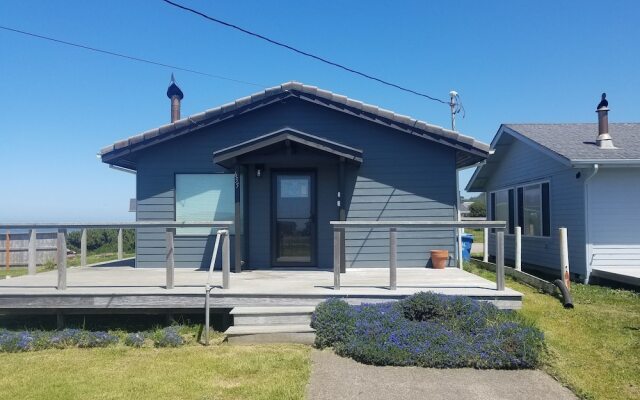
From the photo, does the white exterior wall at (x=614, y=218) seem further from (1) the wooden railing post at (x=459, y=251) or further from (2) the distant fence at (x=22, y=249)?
(2) the distant fence at (x=22, y=249)

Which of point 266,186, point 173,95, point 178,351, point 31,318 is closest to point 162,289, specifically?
point 178,351

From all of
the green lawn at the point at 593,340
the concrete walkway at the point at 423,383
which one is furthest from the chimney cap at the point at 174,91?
the green lawn at the point at 593,340

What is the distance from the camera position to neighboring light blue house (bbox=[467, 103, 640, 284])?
373 inches

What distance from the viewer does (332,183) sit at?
8.41 meters

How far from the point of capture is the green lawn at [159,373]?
3.92 m

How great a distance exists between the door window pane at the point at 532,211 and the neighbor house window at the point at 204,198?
26.1 feet

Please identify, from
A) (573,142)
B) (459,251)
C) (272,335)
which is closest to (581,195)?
(573,142)

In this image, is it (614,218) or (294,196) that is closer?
(294,196)

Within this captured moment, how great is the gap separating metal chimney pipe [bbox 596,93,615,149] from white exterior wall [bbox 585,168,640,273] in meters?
0.96

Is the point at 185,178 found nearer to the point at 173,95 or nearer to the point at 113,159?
the point at 113,159

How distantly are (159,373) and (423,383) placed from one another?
2559 mm

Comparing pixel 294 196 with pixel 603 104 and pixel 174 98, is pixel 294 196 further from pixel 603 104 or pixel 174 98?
pixel 603 104

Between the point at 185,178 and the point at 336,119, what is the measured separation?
10.3 feet

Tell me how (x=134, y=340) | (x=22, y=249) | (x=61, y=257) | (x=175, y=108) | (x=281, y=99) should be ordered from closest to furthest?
(x=134, y=340)
(x=61, y=257)
(x=281, y=99)
(x=175, y=108)
(x=22, y=249)
